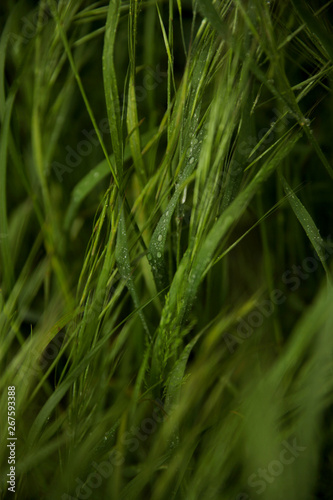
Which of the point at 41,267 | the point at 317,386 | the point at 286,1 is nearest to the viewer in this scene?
the point at 317,386

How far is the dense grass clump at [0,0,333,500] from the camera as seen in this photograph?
0.59 metres

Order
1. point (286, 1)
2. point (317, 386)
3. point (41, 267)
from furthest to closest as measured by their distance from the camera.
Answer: point (41, 267) < point (286, 1) < point (317, 386)

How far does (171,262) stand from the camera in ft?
2.30

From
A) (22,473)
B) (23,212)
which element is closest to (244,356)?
(22,473)

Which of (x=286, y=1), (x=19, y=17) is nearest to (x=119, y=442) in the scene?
(x=286, y=1)

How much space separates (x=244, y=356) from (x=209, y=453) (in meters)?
0.17

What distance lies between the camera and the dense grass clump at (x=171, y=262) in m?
0.59

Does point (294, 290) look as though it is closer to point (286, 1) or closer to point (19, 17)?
point (286, 1)

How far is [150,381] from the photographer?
0.62 meters

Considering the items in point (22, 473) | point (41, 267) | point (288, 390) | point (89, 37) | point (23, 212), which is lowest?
point (288, 390)

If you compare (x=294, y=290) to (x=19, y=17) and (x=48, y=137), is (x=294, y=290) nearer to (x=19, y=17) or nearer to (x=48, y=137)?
(x=48, y=137)

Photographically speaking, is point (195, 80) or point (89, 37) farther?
point (89, 37)

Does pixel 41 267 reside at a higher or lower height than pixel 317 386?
higher

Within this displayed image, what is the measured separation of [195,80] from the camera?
603mm
